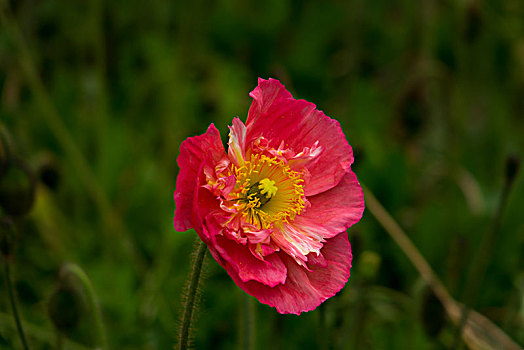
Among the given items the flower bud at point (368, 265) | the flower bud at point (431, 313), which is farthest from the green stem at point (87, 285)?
the flower bud at point (431, 313)

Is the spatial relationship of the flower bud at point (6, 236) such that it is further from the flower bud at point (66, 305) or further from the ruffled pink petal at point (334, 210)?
the ruffled pink petal at point (334, 210)

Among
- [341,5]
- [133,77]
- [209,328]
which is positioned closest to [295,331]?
[209,328]

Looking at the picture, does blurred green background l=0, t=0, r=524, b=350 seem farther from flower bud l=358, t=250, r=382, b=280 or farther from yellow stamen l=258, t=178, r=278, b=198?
yellow stamen l=258, t=178, r=278, b=198

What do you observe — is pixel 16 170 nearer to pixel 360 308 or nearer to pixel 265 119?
pixel 265 119

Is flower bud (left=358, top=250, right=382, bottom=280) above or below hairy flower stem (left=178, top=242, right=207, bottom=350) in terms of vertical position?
below

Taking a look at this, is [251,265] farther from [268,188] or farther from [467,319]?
[467,319]

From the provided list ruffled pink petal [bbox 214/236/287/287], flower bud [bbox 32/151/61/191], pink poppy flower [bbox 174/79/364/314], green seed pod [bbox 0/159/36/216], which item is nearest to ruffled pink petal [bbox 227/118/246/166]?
pink poppy flower [bbox 174/79/364/314]

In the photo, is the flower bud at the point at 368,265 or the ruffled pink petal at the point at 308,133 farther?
the flower bud at the point at 368,265
